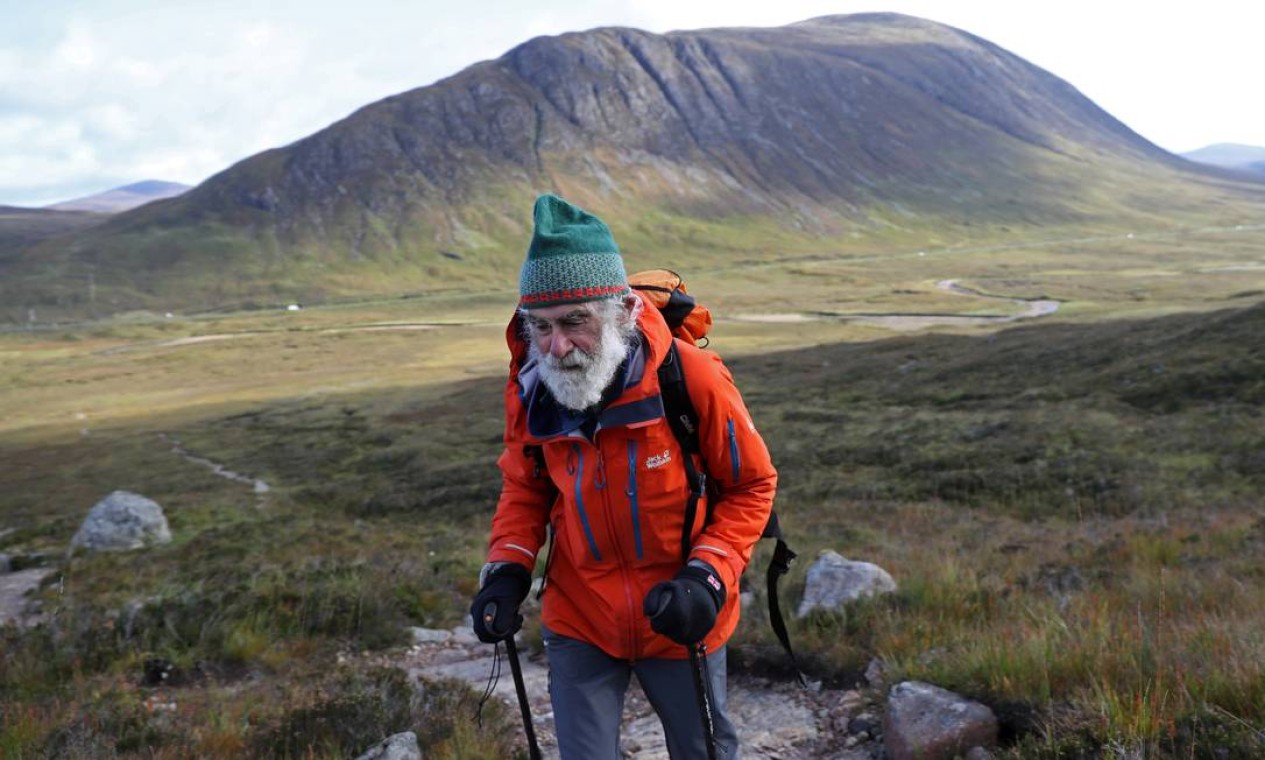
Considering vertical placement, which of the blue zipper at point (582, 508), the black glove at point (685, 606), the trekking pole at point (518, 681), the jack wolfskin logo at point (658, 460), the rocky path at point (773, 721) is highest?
the jack wolfskin logo at point (658, 460)

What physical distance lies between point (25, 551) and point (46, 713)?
16.2 m

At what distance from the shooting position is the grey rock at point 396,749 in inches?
193

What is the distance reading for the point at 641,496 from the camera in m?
3.54

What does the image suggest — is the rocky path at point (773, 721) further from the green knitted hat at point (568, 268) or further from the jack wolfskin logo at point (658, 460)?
the green knitted hat at point (568, 268)

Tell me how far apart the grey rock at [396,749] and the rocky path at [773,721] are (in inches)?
49.5

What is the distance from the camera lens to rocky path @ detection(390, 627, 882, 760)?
5445 mm

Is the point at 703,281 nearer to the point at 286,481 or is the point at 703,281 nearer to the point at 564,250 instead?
the point at 286,481

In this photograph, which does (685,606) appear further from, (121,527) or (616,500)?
(121,527)

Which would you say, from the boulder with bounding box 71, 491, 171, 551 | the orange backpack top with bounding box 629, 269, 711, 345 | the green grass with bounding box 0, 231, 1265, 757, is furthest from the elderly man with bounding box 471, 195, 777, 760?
the boulder with bounding box 71, 491, 171, 551

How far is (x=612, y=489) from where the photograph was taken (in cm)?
355

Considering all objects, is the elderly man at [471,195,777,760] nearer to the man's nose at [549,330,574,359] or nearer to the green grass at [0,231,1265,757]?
the man's nose at [549,330,574,359]

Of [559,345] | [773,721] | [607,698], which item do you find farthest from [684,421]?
[773,721]

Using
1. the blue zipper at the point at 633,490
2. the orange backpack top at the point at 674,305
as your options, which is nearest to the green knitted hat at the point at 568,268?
the orange backpack top at the point at 674,305

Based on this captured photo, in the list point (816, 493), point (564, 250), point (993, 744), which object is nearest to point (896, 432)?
point (816, 493)
